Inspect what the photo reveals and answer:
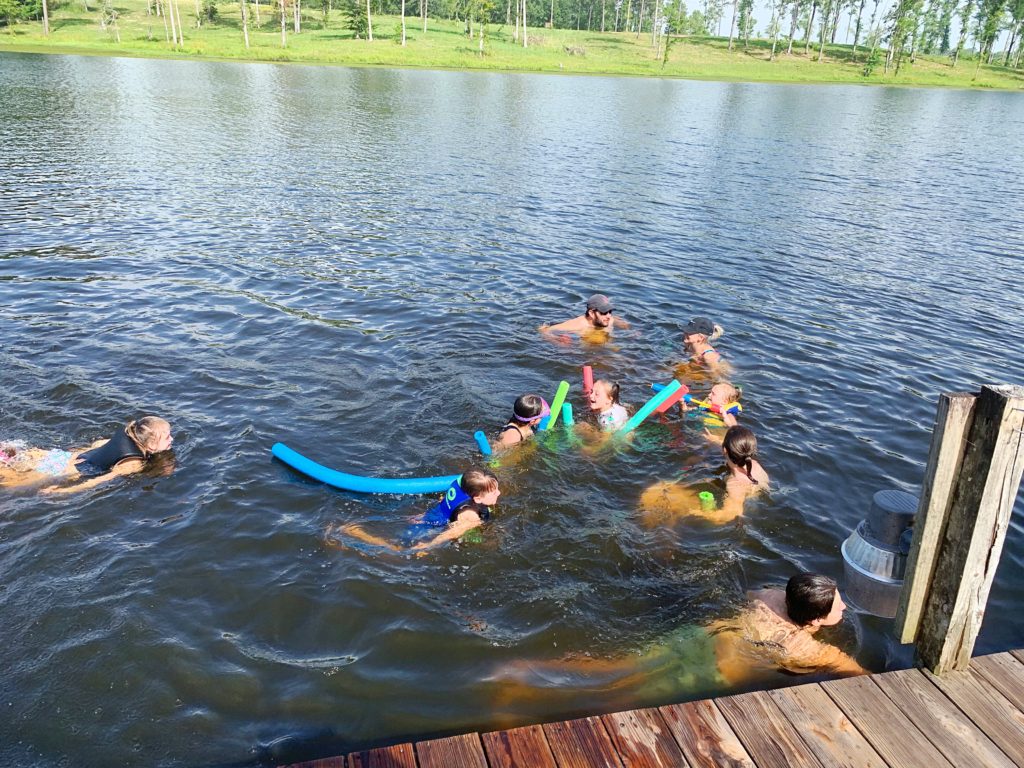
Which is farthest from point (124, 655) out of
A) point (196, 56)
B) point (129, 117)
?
point (196, 56)

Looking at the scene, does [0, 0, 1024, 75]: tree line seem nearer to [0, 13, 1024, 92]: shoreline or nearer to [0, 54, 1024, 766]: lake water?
[0, 13, 1024, 92]: shoreline

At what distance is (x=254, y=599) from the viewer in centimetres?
640

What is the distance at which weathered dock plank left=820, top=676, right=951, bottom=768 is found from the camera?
4.43 meters

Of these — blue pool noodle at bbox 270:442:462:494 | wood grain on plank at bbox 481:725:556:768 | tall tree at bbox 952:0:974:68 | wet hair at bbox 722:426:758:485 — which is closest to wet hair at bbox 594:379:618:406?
wet hair at bbox 722:426:758:485

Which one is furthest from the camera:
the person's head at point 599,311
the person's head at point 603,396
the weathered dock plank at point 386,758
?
the person's head at point 599,311

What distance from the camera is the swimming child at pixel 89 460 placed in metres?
7.83

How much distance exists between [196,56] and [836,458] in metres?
81.2

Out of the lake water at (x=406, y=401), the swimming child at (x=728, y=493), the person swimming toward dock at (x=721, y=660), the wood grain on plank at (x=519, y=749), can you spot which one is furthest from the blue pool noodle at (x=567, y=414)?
the wood grain on plank at (x=519, y=749)

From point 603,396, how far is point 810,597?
4.13 metres

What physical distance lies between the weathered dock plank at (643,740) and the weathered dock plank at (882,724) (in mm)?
1326

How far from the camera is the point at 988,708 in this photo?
4809 mm

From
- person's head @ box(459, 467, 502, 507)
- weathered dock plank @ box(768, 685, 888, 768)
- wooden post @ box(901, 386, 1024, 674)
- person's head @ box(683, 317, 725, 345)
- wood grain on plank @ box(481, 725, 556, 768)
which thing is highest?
wooden post @ box(901, 386, 1024, 674)

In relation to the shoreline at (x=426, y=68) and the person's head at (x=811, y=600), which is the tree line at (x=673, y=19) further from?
the person's head at (x=811, y=600)

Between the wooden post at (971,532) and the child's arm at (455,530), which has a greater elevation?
the wooden post at (971,532)
